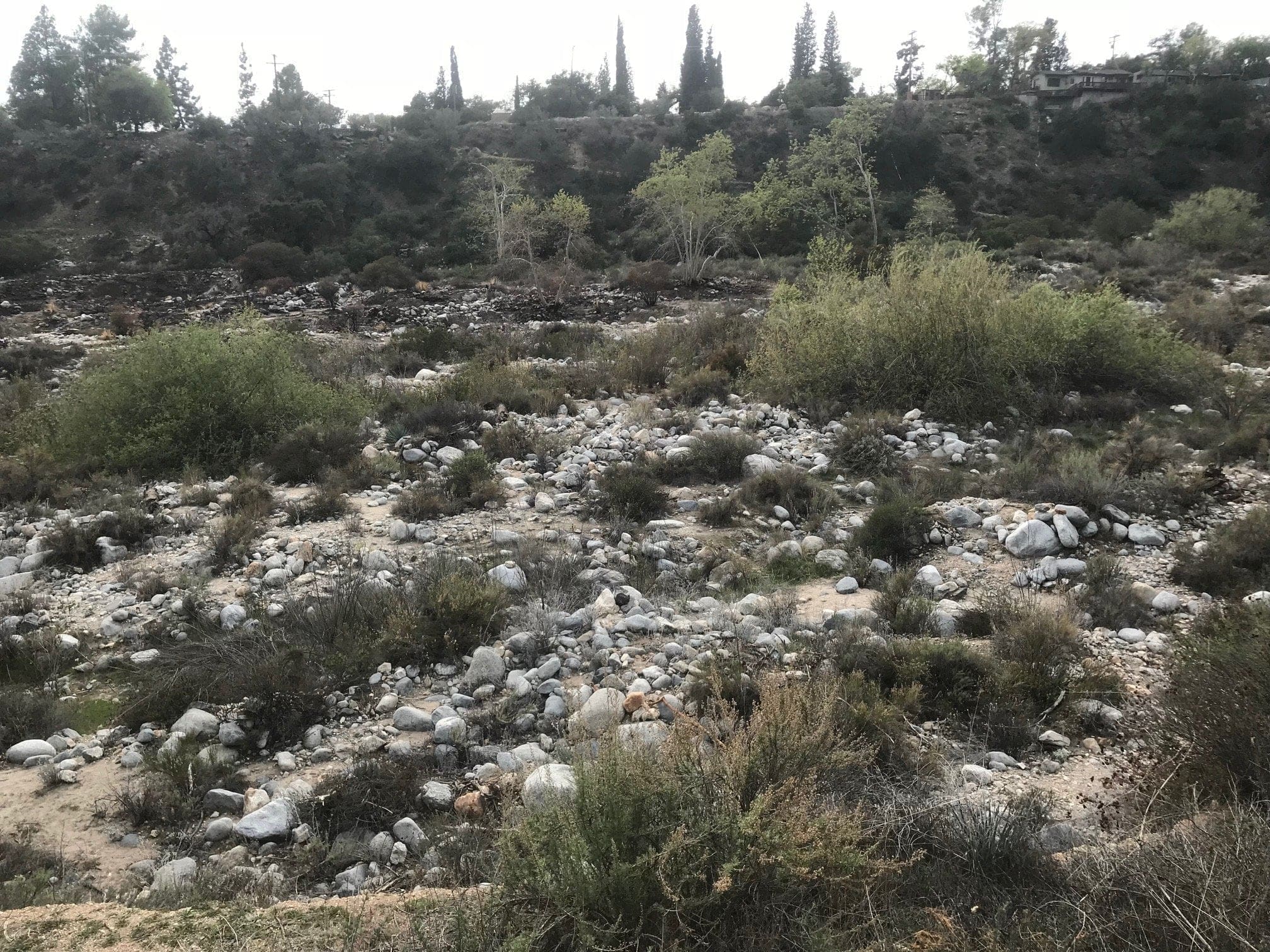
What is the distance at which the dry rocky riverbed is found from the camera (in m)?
3.11

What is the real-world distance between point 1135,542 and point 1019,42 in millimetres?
56782

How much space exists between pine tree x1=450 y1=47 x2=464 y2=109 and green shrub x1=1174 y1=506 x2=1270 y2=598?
185ft

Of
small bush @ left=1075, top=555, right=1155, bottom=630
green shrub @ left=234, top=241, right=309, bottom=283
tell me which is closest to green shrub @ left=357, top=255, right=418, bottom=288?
green shrub @ left=234, top=241, right=309, bottom=283

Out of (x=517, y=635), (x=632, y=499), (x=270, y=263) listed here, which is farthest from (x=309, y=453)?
(x=270, y=263)

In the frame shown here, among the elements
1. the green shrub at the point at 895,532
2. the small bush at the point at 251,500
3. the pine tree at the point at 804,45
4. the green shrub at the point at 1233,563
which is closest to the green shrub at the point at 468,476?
the small bush at the point at 251,500

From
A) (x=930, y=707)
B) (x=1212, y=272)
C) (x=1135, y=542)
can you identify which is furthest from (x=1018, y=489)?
(x=1212, y=272)

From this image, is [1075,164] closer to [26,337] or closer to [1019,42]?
[1019,42]

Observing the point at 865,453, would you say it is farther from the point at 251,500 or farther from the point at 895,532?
the point at 251,500

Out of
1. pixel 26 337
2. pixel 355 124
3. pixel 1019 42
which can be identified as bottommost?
pixel 26 337

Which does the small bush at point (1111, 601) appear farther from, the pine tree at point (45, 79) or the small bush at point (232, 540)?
the pine tree at point (45, 79)

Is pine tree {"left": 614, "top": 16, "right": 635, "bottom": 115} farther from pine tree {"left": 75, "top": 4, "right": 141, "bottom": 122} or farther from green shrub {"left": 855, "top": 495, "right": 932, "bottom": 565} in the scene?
green shrub {"left": 855, "top": 495, "right": 932, "bottom": 565}

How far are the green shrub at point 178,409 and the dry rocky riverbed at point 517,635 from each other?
1.87ft

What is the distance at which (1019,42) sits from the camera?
49656 mm

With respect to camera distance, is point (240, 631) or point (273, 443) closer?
point (240, 631)
